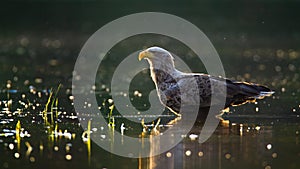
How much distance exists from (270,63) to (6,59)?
642 cm

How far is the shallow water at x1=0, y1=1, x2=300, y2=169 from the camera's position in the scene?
748 cm

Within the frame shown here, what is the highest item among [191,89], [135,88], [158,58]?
[158,58]

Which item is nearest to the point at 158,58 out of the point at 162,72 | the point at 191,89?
the point at 162,72

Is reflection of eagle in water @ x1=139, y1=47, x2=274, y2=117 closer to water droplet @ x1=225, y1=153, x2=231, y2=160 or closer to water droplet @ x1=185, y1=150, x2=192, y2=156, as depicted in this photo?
water droplet @ x1=185, y1=150, x2=192, y2=156

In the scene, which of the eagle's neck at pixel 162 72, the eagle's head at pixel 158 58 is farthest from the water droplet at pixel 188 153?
the eagle's head at pixel 158 58

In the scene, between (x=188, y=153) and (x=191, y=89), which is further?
(x=191, y=89)

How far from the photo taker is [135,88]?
13.5 m

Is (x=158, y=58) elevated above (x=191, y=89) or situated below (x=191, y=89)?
above

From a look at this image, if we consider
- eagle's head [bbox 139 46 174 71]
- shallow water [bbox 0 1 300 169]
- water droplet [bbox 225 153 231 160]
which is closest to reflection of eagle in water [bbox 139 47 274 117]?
eagle's head [bbox 139 46 174 71]

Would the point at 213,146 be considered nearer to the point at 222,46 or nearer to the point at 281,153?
the point at 281,153

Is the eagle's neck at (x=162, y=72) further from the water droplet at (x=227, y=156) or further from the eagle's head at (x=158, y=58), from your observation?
the water droplet at (x=227, y=156)

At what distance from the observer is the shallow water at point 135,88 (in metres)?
7.48

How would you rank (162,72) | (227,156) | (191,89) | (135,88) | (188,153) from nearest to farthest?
(227,156)
(188,153)
(191,89)
(162,72)
(135,88)

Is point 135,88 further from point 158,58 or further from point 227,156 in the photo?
point 227,156
